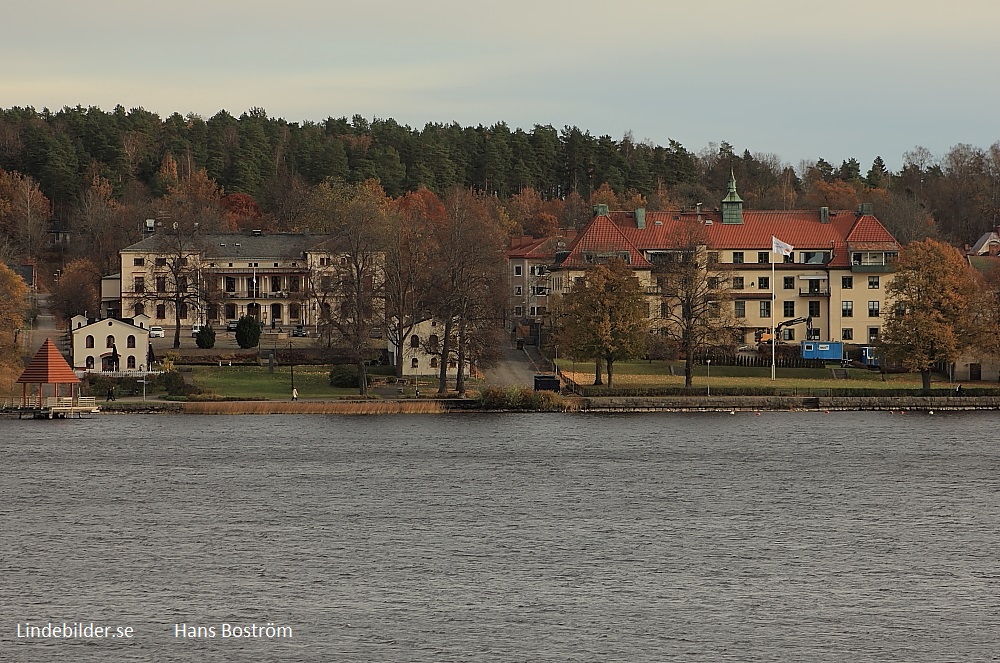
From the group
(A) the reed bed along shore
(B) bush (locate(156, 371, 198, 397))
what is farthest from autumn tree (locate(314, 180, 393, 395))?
(B) bush (locate(156, 371, 198, 397))

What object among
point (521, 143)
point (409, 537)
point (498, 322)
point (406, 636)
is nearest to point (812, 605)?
point (406, 636)

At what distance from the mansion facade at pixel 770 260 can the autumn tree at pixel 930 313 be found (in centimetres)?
1451

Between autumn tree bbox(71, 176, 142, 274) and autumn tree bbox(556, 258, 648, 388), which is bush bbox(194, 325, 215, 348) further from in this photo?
autumn tree bbox(71, 176, 142, 274)

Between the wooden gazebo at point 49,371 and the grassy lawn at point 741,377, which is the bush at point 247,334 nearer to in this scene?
the wooden gazebo at point 49,371

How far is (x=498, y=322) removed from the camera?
3565 inches

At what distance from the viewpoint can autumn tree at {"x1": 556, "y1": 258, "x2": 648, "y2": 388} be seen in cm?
8581

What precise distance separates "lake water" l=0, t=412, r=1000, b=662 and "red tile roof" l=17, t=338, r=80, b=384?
4541 millimetres

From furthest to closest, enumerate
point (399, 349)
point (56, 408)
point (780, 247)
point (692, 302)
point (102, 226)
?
point (102, 226) < point (780, 247) < point (692, 302) < point (399, 349) < point (56, 408)

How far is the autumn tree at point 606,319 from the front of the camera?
8581 centimetres

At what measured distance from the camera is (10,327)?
85.2m

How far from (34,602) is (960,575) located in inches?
966

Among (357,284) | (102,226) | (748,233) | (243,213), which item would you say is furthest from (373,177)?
(357,284)

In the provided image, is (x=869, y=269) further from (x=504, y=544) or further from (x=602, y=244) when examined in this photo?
(x=504, y=544)

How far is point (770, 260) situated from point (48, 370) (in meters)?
52.2
